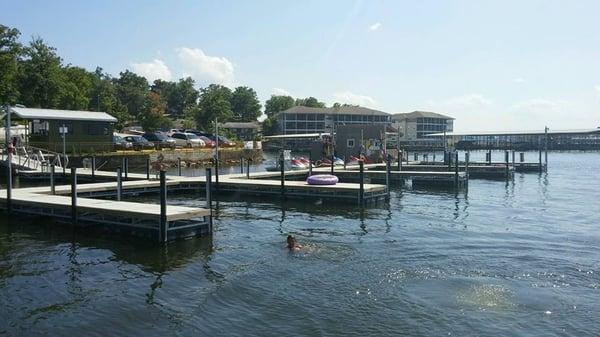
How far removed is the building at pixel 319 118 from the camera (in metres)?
146

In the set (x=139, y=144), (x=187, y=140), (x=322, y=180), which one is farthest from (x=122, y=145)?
(x=322, y=180)

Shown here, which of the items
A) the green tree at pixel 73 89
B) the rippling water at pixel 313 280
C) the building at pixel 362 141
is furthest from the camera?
the green tree at pixel 73 89

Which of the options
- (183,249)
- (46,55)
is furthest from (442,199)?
(46,55)

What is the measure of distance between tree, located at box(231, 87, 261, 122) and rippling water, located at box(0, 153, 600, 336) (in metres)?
142

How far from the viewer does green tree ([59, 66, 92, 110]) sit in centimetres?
7004

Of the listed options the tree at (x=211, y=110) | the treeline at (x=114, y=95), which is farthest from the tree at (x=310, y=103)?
the tree at (x=211, y=110)

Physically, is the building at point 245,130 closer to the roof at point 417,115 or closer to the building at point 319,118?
the building at point 319,118

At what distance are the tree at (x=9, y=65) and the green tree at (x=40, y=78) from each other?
122 cm

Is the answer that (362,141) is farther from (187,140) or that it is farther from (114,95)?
(114,95)

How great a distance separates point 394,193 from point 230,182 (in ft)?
40.7

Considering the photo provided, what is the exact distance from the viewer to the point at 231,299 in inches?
566

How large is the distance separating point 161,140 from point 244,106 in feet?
321

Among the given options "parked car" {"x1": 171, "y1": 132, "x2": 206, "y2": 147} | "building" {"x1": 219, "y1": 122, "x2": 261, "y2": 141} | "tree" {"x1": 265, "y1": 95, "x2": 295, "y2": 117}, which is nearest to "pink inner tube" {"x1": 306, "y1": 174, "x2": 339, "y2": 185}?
"parked car" {"x1": 171, "y1": 132, "x2": 206, "y2": 147}

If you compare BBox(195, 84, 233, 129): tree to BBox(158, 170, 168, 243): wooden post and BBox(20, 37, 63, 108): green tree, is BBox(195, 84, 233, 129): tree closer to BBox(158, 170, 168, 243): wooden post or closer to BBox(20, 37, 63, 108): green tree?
BBox(20, 37, 63, 108): green tree
